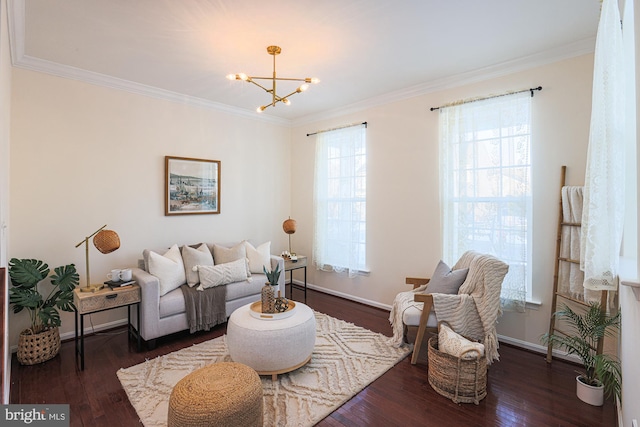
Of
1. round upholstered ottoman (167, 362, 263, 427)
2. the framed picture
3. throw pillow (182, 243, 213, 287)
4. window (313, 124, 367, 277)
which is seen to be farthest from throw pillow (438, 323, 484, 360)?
the framed picture

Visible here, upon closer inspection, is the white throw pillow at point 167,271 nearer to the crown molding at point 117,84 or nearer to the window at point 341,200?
the crown molding at point 117,84

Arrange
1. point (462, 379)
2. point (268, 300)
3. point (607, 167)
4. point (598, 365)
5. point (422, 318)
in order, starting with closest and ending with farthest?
point (607, 167), point (598, 365), point (462, 379), point (268, 300), point (422, 318)

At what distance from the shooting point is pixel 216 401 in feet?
5.40

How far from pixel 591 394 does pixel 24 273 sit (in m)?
4.55

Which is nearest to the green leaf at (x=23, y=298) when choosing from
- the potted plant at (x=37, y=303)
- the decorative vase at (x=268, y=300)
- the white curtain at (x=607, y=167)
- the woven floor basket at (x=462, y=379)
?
the potted plant at (x=37, y=303)

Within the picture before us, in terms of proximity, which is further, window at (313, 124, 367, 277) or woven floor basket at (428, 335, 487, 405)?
window at (313, 124, 367, 277)

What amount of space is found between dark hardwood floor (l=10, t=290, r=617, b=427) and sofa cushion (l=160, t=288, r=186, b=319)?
0.34 metres

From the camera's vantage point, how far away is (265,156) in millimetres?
4906

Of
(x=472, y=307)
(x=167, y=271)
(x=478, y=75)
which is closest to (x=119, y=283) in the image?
(x=167, y=271)

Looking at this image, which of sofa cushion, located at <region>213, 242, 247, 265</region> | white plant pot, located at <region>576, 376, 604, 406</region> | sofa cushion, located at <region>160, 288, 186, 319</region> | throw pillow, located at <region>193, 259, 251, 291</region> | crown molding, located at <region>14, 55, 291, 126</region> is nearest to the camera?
white plant pot, located at <region>576, 376, 604, 406</region>

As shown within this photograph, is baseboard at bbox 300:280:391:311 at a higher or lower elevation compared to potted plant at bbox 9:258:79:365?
lower

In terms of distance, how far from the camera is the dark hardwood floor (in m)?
2.04

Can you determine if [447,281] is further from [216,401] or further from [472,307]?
[216,401]

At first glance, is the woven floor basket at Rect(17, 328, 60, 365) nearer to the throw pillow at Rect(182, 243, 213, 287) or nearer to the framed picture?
the throw pillow at Rect(182, 243, 213, 287)
